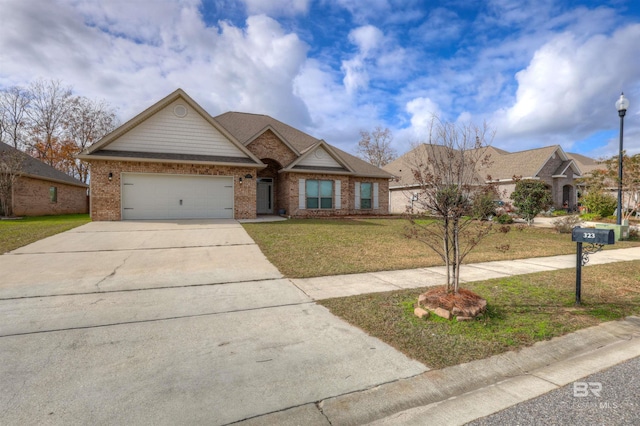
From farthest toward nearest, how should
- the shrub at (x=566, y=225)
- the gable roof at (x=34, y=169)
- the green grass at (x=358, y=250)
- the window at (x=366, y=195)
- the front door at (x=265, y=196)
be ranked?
the window at (x=366, y=195), the front door at (x=265, y=196), the gable roof at (x=34, y=169), the shrub at (x=566, y=225), the green grass at (x=358, y=250)

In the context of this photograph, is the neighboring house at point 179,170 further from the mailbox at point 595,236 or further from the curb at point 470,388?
the curb at point 470,388

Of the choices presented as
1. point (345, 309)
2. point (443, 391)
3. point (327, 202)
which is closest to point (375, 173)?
point (327, 202)

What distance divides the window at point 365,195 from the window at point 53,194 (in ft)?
73.3

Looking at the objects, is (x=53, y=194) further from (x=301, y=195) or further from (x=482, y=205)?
(x=482, y=205)

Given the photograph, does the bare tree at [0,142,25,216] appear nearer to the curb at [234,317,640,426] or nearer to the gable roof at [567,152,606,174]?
the curb at [234,317,640,426]

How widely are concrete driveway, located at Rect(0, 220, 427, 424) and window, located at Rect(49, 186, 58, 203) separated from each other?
21846 mm

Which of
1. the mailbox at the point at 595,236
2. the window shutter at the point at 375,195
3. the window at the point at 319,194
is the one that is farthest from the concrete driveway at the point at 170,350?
the window shutter at the point at 375,195

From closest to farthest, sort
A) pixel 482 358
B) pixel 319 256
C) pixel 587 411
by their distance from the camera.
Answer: pixel 587 411
pixel 482 358
pixel 319 256

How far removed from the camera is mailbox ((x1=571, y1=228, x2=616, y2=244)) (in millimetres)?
4246

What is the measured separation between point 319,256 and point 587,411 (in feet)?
19.4

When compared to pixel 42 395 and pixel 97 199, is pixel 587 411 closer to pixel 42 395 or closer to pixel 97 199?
pixel 42 395

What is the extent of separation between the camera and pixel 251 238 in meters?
10.5

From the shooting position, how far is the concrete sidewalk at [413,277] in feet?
17.6

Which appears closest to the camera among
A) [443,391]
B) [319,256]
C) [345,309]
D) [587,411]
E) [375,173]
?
[587,411]
